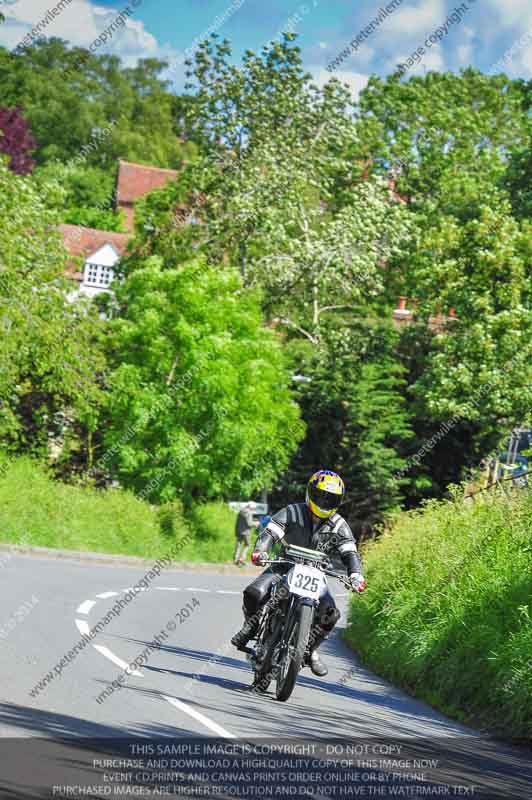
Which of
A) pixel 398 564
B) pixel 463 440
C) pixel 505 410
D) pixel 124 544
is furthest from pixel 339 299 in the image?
pixel 398 564

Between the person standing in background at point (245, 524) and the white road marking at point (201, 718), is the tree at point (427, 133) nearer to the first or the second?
the person standing in background at point (245, 524)

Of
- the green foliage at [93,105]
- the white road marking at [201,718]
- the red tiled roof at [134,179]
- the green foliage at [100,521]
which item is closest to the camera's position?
the white road marking at [201,718]

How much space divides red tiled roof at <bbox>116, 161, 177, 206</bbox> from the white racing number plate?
80897 millimetres

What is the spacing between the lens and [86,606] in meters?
16.5

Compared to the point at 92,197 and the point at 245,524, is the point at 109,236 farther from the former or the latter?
the point at 245,524

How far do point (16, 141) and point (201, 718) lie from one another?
214 feet

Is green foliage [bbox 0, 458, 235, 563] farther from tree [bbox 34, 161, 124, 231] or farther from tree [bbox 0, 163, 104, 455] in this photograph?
tree [bbox 34, 161, 124, 231]

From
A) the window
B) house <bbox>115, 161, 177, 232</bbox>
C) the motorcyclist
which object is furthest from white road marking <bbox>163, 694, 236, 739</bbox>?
house <bbox>115, 161, 177, 232</bbox>

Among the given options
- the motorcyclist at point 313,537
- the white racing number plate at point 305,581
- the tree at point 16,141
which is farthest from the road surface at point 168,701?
the tree at point 16,141

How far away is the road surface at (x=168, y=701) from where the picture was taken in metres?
7.34

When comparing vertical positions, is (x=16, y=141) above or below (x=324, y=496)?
above

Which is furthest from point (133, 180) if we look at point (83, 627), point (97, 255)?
point (83, 627)

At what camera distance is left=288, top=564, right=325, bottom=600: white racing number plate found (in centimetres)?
976

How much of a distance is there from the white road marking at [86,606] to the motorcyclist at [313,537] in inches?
229
